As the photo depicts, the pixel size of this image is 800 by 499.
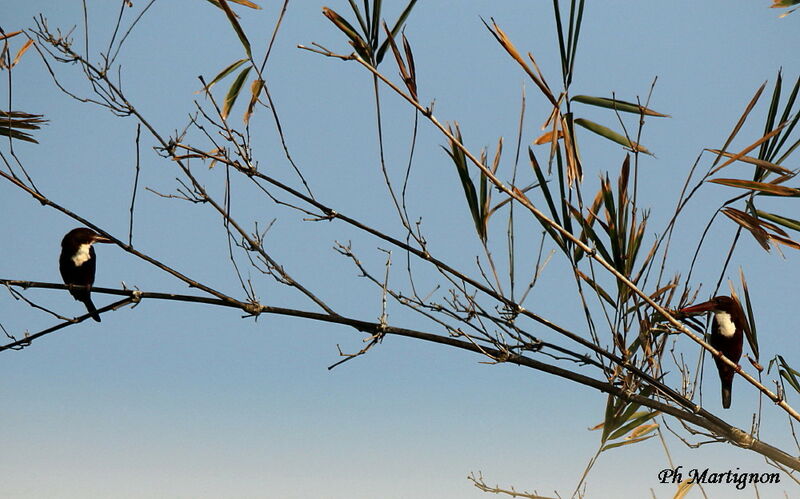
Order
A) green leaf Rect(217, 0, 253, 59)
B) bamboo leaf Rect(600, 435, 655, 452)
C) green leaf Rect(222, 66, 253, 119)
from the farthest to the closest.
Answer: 1. bamboo leaf Rect(600, 435, 655, 452)
2. green leaf Rect(222, 66, 253, 119)
3. green leaf Rect(217, 0, 253, 59)

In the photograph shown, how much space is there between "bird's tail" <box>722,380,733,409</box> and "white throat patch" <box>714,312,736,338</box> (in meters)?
0.19

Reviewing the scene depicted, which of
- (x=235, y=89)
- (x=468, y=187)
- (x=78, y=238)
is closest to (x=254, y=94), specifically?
(x=235, y=89)

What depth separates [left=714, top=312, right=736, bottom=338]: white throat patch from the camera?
246cm

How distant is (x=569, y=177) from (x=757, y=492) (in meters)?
1.43

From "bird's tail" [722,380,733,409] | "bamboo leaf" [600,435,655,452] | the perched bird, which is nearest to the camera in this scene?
"bamboo leaf" [600,435,655,452]

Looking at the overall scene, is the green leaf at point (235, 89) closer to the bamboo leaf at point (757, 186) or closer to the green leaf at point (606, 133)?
the green leaf at point (606, 133)

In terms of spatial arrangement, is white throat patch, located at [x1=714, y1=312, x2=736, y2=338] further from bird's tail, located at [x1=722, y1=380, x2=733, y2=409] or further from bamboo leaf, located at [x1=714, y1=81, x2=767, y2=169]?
bamboo leaf, located at [x1=714, y1=81, x2=767, y2=169]

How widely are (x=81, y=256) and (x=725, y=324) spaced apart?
2597 millimetres

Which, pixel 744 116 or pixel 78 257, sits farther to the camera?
pixel 78 257

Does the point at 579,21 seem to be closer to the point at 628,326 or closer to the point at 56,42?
the point at 628,326

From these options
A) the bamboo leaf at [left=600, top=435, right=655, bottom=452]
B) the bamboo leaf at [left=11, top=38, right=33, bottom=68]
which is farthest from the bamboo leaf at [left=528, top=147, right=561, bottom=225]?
the bamboo leaf at [left=11, top=38, right=33, bottom=68]

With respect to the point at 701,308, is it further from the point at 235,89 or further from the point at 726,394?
the point at 235,89

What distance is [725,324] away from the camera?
8.11ft

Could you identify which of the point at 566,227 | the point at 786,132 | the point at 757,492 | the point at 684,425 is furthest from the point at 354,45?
the point at 757,492
